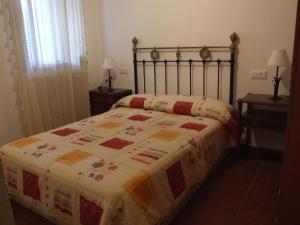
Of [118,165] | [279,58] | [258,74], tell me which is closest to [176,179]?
[118,165]

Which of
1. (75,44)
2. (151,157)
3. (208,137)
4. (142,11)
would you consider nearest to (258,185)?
(208,137)

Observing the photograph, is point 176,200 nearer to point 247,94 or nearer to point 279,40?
point 247,94

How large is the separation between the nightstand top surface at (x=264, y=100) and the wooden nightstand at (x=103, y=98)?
66.2 inches

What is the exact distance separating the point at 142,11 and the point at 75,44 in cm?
101

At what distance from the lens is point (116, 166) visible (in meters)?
1.73

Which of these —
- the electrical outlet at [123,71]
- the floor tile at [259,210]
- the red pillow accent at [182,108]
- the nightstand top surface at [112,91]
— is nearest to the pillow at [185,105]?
the red pillow accent at [182,108]

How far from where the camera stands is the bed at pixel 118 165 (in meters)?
1.53

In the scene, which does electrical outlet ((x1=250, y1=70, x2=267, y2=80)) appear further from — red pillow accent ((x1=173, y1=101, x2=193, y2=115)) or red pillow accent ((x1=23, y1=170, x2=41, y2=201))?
red pillow accent ((x1=23, y1=170, x2=41, y2=201))

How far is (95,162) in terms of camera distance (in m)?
1.79

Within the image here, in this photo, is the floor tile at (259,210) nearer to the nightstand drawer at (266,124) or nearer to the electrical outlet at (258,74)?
the nightstand drawer at (266,124)

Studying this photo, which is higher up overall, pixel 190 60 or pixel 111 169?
pixel 190 60

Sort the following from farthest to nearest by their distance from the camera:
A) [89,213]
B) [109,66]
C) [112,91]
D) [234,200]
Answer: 1. [112,91]
2. [109,66]
3. [234,200]
4. [89,213]

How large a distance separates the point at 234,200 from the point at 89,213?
1304 millimetres

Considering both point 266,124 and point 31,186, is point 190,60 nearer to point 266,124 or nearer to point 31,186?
point 266,124
